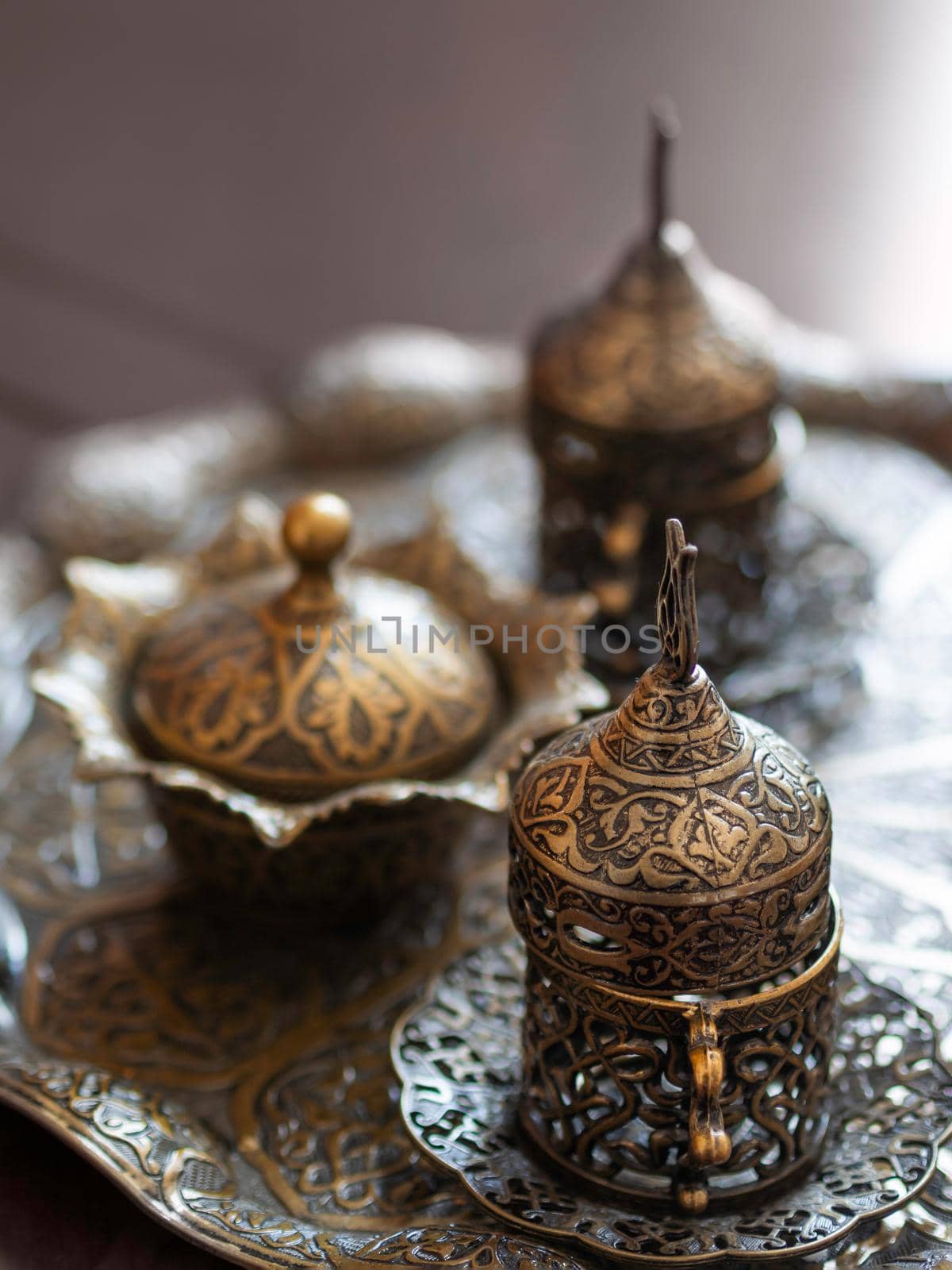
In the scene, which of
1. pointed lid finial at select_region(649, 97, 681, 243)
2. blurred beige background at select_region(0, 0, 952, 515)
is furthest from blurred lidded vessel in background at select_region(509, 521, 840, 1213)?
blurred beige background at select_region(0, 0, 952, 515)

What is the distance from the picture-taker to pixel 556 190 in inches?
95.8

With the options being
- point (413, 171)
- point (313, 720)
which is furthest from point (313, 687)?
point (413, 171)

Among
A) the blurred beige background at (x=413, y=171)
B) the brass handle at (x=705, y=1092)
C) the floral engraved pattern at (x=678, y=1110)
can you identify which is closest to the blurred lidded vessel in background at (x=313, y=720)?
the floral engraved pattern at (x=678, y=1110)

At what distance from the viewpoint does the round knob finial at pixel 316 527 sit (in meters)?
1.16

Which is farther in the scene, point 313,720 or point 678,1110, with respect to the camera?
point 313,720

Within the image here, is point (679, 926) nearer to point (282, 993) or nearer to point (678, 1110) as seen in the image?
point (678, 1110)

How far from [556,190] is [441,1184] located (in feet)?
5.46

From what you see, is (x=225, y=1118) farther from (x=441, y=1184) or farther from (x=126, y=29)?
(x=126, y=29)

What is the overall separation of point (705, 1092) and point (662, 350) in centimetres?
63

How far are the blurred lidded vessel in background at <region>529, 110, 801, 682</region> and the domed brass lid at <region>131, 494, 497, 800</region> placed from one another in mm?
226

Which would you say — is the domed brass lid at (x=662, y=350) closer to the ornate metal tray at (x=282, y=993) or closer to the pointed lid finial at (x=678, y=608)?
the ornate metal tray at (x=282, y=993)

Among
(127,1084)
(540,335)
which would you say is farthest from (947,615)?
(127,1084)

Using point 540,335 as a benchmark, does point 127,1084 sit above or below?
below

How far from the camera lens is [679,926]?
2.97 feet
